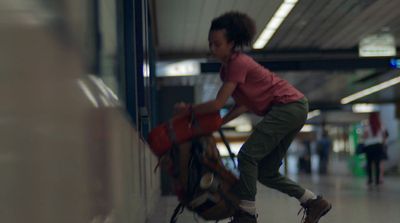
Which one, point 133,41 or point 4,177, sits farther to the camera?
point 133,41

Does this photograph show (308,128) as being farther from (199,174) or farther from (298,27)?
(199,174)

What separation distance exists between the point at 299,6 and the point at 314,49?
14.6ft

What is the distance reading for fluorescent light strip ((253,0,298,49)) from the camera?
9.69 meters

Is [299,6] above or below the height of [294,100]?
above

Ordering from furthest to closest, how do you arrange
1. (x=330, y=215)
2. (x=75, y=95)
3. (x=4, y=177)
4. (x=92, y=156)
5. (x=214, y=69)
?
(x=214, y=69) < (x=330, y=215) < (x=92, y=156) < (x=75, y=95) < (x=4, y=177)

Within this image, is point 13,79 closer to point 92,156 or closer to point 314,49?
point 92,156

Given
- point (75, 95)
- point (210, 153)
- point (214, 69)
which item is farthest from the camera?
point (214, 69)

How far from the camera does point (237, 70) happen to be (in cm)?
306

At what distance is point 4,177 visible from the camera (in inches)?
36.6

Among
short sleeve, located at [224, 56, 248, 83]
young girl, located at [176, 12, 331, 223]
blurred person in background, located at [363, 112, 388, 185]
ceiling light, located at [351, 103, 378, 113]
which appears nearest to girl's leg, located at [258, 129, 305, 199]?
young girl, located at [176, 12, 331, 223]

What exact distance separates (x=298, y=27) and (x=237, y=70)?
8.73 meters

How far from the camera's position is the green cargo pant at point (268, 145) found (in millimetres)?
3100

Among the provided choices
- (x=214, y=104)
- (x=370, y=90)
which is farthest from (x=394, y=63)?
(x=214, y=104)

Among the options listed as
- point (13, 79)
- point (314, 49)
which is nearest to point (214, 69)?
point (314, 49)
